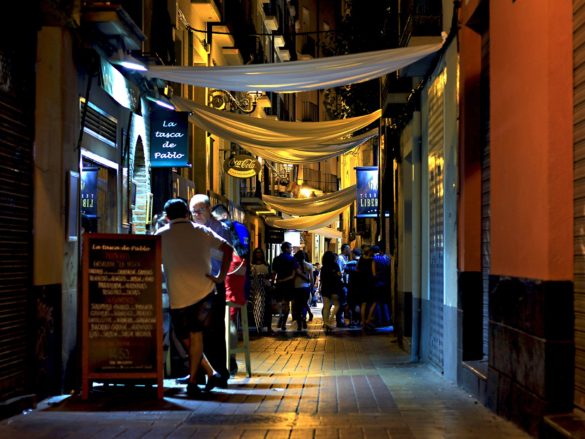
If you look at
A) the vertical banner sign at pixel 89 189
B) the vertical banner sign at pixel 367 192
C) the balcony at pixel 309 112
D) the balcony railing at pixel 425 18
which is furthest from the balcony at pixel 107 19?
the balcony at pixel 309 112

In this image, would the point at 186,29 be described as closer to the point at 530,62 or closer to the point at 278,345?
the point at 278,345

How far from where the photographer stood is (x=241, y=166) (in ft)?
86.4

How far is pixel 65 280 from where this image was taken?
930 centimetres

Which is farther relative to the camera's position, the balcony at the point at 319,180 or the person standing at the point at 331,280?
the balcony at the point at 319,180

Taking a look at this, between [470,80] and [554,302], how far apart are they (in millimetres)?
3845

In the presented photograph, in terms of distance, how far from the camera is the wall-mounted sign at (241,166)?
26.2 m

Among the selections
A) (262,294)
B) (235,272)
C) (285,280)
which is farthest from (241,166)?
(235,272)

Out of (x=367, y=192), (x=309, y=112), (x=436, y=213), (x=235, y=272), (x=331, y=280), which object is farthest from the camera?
(x=309, y=112)

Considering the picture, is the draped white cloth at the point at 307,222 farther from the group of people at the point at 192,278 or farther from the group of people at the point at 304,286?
the group of people at the point at 192,278

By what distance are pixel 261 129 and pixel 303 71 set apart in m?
3.55

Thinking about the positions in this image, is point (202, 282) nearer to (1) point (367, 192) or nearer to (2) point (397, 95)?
(2) point (397, 95)

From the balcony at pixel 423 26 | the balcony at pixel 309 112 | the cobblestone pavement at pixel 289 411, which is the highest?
the balcony at pixel 309 112

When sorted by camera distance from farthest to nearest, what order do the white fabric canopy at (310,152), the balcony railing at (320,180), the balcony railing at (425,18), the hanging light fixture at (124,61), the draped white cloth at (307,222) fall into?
the balcony railing at (320,180)
the draped white cloth at (307,222)
the white fabric canopy at (310,152)
the balcony railing at (425,18)
the hanging light fixture at (124,61)

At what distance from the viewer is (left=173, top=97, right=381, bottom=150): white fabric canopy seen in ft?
47.7
